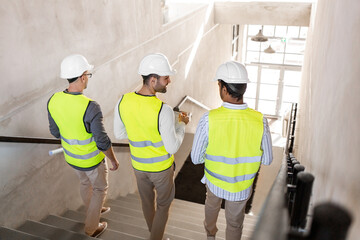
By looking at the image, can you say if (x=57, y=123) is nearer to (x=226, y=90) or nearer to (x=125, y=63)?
(x=226, y=90)

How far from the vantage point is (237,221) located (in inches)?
93.3

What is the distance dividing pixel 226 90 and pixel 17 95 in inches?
69.0

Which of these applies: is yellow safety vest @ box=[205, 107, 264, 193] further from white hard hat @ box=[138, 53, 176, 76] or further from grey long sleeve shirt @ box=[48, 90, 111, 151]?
grey long sleeve shirt @ box=[48, 90, 111, 151]

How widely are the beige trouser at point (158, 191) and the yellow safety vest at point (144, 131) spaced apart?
7 cm

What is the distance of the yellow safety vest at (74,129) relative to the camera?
2256 mm

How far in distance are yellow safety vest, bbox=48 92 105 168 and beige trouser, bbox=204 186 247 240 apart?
109cm

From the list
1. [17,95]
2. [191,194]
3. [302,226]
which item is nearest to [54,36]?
[17,95]

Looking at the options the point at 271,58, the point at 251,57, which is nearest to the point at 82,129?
the point at 251,57

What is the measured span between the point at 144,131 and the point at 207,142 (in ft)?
1.74

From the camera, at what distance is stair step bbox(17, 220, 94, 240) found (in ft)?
7.95

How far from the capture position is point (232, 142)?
78.8 inches

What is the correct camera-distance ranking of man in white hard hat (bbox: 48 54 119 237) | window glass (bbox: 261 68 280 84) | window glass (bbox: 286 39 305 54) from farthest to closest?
window glass (bbox: 261 68 280 84), window glass (bbox: 286 39 305 54), man in white hard hat (bbox: 48 54 119 237)

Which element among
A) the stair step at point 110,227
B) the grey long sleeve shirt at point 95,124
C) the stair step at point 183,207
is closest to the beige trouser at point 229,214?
the stair step at point 110,227

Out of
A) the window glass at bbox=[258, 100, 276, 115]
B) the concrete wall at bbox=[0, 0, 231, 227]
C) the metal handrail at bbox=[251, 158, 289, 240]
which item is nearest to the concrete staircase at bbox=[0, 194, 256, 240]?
the concrete wall at bbox=[0, 0, 231, 227]
